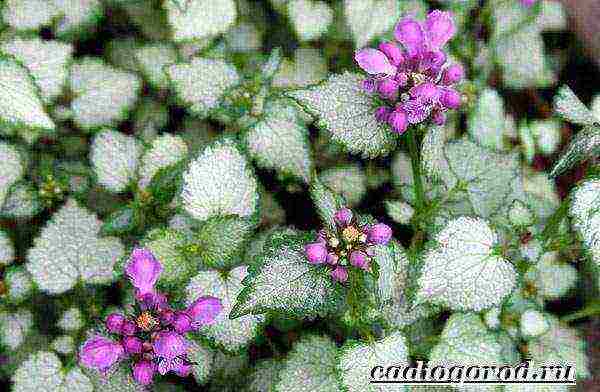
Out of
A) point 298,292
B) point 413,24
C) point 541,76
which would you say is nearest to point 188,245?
point 298,292

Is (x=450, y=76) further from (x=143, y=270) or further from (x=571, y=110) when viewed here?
(x=143, y=270)

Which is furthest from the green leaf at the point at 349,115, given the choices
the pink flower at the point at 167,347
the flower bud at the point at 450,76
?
the pink flower at the point at 167,347

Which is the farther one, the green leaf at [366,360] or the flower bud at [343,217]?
the green leaf at [366,360]

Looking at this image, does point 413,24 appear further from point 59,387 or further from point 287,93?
point 59,387

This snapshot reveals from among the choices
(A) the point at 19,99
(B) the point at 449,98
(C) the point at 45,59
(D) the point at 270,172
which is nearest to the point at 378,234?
(B) the point at 449,98

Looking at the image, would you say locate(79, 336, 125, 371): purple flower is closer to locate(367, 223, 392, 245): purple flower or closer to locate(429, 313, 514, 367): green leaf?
locate(367, 223, 392, 245): purple flower

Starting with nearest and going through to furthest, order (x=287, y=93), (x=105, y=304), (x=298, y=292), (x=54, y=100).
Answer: (x=298, y=292) → (x=287, y=93) → (x=105, y=304) → (x=54, y=100)

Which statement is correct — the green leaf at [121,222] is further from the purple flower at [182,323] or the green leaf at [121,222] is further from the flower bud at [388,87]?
the flower bud at [388,87]
